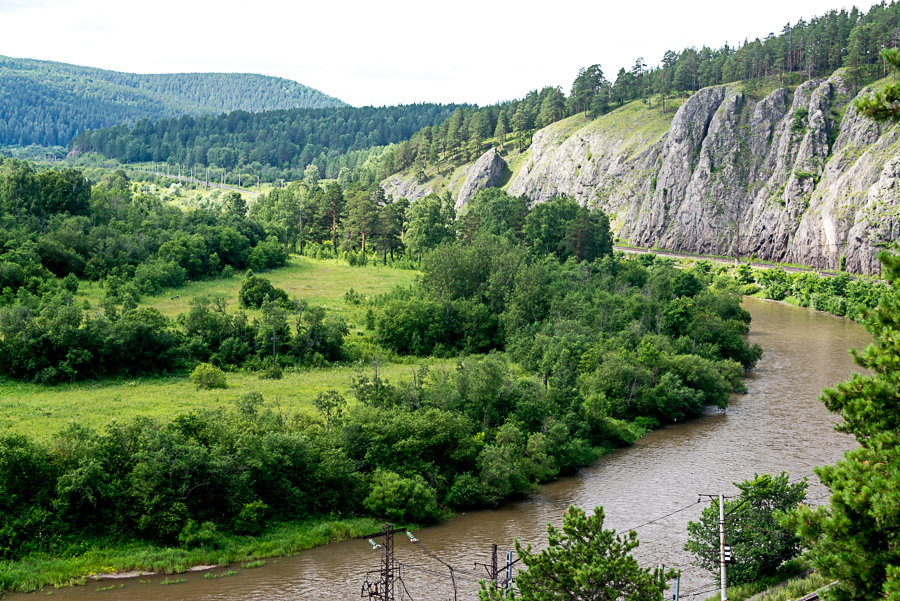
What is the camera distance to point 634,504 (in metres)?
40.5

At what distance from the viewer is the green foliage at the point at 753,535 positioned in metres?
29.7

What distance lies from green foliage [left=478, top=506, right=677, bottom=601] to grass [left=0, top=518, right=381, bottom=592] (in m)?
17.3

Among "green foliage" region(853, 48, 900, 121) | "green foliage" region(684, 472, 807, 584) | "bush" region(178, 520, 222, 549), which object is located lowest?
"bush" region(178, 520, 222, 549)

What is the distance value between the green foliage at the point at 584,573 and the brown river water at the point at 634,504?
11546 mm

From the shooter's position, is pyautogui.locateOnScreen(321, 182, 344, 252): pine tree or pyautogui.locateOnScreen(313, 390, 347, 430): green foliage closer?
pyautogui.locateOnScreen(313, 390, 347, 430): green foliage

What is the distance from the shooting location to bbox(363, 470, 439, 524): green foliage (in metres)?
37.8

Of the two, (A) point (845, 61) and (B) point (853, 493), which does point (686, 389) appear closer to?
(B) point (853, 493)

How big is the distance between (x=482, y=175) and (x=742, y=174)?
189ft

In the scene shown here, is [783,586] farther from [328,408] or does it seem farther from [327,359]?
[327,359]

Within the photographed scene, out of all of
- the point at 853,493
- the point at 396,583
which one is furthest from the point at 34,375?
the point at 853,493

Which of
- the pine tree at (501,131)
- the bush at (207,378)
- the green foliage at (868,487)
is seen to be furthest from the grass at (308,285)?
the pine tree at (501,131)

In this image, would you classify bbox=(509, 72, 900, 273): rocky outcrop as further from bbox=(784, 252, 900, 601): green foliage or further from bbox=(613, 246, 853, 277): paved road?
bbox=(784, 252, 900, 601): green foliage

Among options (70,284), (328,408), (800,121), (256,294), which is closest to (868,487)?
(328,408)

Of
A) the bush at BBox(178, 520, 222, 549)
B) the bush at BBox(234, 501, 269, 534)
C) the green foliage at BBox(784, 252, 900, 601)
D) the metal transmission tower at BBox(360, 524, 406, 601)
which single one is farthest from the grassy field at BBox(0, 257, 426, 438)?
the green foliage at BBox(784, 252, 900, 601)
